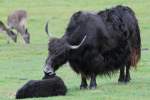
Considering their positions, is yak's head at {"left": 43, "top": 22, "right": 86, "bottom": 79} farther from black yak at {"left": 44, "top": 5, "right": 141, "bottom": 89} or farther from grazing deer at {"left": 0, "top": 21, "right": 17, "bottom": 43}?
grazing deer at {"left": 0, "top": 21, "right": 17, "bottom": 43}

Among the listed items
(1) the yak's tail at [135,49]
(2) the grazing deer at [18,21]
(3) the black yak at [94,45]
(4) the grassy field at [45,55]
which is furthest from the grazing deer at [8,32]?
(3) the black yak at [94,45]

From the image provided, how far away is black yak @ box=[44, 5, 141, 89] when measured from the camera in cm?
1543

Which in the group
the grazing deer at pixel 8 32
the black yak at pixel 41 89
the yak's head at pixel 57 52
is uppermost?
the yak's head at pixel 57 52

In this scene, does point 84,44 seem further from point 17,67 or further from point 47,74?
point 17,67

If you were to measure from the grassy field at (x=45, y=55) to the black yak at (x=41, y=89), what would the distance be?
295mm

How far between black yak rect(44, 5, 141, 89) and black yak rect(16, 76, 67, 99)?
24.6 inches

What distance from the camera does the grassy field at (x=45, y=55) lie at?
14.9 m

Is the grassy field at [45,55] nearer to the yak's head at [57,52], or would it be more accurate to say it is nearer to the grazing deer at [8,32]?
the grazing deer at [8,32]

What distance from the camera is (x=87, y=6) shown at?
49.8m

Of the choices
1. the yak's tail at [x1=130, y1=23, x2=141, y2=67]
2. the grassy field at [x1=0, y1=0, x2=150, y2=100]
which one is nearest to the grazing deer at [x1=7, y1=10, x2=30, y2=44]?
the grassy field at [x1=0, y1=0, x2=150, y2=100]

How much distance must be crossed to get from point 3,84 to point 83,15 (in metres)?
3.08

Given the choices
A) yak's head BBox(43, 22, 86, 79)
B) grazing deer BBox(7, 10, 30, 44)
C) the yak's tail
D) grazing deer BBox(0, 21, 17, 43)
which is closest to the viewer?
yak's head BBox(43, 22, 86, 79)

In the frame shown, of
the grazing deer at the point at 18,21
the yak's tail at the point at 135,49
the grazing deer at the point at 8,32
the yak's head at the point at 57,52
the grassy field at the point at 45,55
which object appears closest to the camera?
the grassy field at the point at 45,55

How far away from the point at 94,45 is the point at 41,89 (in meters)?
2.22
